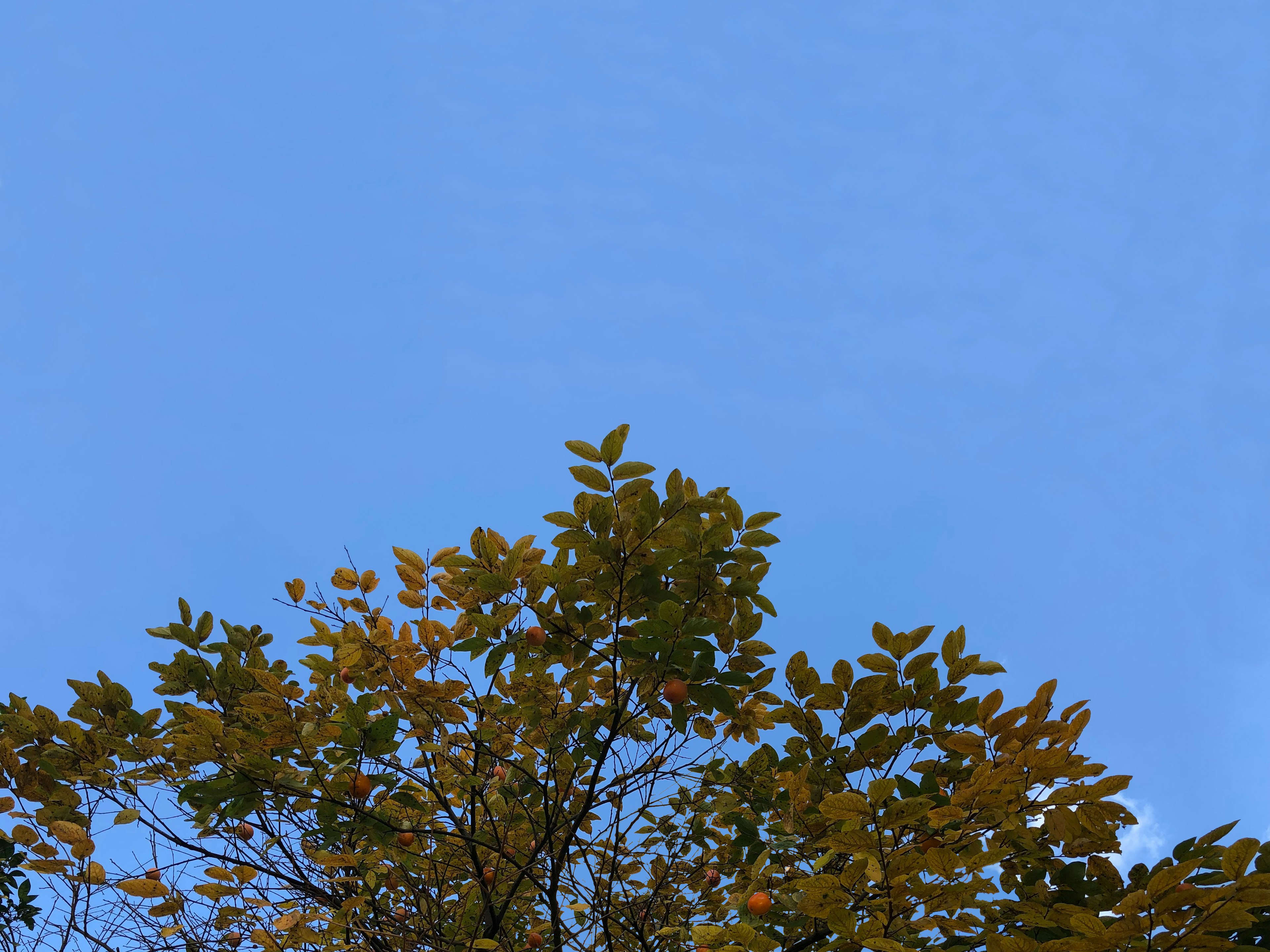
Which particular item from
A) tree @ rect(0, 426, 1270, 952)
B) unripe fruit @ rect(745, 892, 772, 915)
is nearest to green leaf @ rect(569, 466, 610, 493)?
tree @ rect(0, 426, 1270, 952)

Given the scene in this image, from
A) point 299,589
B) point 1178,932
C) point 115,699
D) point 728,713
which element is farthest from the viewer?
point 299,589

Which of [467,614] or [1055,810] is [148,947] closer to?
[467,614]

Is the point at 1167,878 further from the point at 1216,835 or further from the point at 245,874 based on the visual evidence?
the point at 245,874

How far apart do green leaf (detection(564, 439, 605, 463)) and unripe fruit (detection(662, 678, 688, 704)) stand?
0.82 m

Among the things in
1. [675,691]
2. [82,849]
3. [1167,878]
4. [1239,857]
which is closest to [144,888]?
[82,849]

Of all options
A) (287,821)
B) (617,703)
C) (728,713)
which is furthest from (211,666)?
(728,713)

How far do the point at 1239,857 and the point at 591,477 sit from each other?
6.41 feet

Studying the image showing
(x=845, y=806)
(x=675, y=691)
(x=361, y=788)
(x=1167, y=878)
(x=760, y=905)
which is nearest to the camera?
(x=1167, y=878)

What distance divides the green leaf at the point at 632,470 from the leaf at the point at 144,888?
Answer: 1992 mm

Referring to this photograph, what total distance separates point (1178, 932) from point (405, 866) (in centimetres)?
243

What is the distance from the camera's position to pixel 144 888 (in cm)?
276

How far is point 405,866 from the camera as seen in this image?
3143mm

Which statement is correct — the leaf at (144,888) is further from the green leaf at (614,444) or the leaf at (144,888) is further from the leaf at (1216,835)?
the leaf at (1216,835)

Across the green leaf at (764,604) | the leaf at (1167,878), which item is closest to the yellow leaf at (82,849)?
the green leaf at (764,604)
